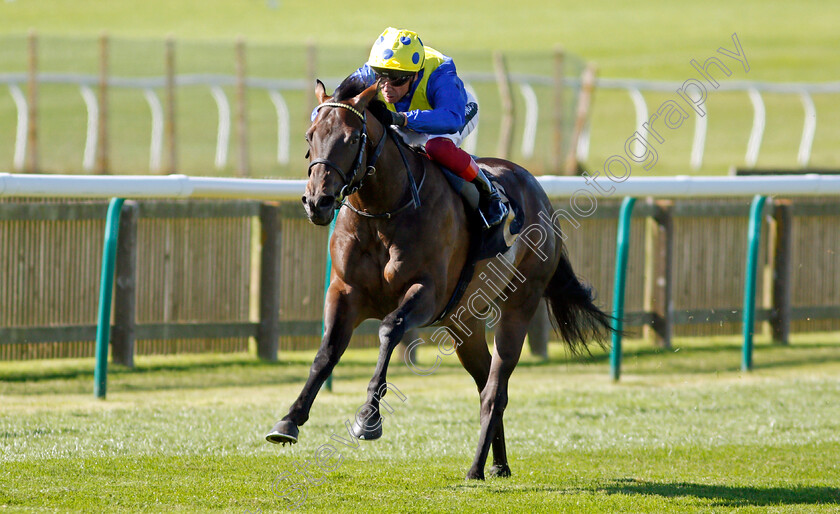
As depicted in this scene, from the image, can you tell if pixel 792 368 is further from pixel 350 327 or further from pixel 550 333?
pixel 350 327

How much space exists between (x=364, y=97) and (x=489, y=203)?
3.79 feet

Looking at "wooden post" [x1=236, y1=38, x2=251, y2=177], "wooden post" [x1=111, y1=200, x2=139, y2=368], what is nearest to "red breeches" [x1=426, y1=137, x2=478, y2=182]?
"wooden post" [x1=111, y1=200, x2=139, y2=368]

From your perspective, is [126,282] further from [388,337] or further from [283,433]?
[283,433]

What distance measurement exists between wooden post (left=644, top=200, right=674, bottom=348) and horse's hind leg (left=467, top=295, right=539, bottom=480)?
13.0 feet

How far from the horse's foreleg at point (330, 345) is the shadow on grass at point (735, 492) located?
4.83ft

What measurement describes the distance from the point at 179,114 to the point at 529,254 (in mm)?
20256

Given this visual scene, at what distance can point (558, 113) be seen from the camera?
1645cm

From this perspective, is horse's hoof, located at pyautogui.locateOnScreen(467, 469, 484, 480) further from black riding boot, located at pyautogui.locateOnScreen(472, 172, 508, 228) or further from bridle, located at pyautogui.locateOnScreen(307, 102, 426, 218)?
bridle, located at pyautogui.locateOnScreen(307, 102, 426, 218)

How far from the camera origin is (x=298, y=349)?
9211mm

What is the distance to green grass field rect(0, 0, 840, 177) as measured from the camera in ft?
58.3

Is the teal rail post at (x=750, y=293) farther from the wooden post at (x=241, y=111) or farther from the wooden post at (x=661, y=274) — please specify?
the wooden post at (x=241, y=111)

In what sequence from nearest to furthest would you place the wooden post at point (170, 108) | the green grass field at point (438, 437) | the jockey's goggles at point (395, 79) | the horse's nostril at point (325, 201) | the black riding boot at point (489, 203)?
the horse's nostril at point (325, 201) → the green grass field at point (438, 437) → the jockey's goggles at point (395, 79) → the black riding boot at point (489, 203) → the wooden post at point (170, 108)

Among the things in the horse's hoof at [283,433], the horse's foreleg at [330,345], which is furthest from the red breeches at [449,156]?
the horse's hoof at [283,433]

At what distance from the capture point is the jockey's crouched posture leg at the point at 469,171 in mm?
5469
